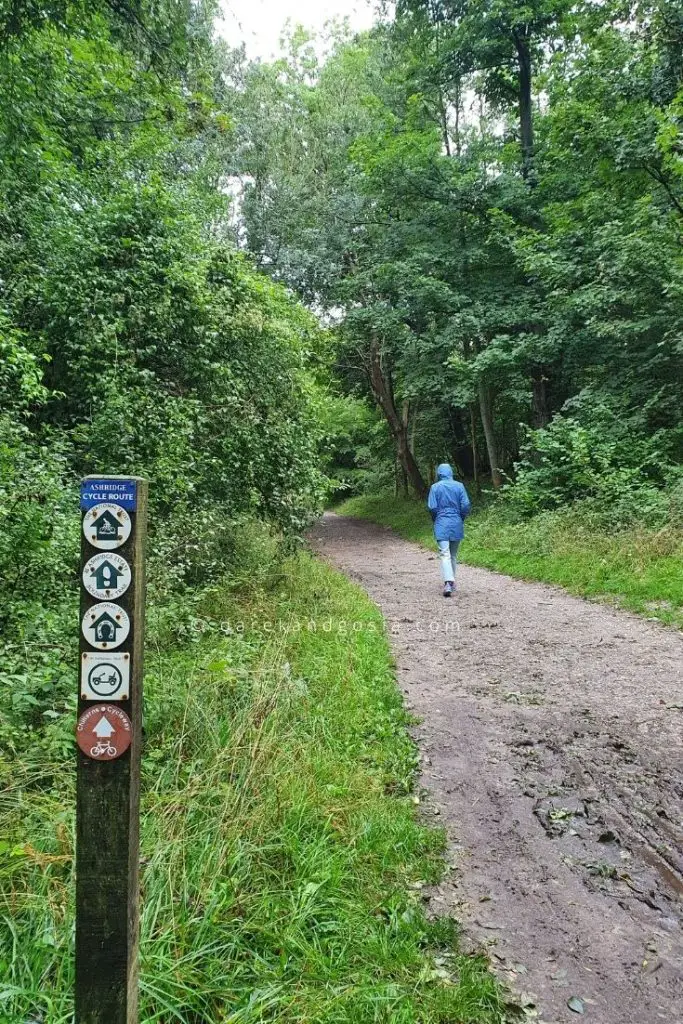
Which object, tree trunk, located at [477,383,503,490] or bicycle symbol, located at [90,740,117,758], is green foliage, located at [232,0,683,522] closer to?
tree trunk, located at [477,383,503,490]

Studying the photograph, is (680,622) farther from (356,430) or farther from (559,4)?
(356,430)

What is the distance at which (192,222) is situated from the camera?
9.88 meters

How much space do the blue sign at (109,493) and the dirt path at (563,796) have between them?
246 cm

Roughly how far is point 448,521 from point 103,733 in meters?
8.33

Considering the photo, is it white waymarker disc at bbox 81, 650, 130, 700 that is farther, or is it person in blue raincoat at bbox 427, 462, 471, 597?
person in blue raincoat at bbox 427, 462, 471, 597

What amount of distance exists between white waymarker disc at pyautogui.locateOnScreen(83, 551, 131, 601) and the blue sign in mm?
159

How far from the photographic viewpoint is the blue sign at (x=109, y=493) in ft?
6.40

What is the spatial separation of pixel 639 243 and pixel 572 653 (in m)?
9.29

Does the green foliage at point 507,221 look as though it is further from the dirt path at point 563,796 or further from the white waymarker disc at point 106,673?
the white waymarker disc at point 106,673

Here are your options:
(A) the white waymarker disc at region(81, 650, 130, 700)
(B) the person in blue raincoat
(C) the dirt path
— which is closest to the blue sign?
(A) the white waymarker disc at region(81, 650, 130, 700)

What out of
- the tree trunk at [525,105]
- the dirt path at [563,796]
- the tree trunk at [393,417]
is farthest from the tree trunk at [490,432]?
the dirt path at [563,796]

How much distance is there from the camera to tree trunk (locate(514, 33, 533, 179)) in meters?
17.3

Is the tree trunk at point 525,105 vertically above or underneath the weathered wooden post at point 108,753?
above

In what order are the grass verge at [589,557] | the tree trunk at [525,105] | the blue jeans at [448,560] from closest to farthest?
the grass verge at [589,557]
the blue jeans at [448,560]
the tree trunk at [525,105]
